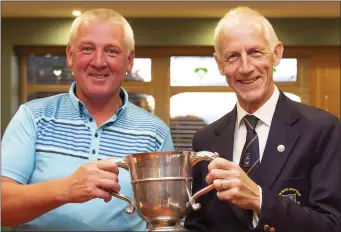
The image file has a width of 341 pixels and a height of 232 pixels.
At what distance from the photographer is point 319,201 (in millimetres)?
1572

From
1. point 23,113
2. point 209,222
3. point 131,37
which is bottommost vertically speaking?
point 209,222

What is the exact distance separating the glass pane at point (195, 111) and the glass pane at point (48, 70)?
3.73ft

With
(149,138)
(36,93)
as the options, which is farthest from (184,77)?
(149,138)

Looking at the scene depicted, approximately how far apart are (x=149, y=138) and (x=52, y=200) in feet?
1.28

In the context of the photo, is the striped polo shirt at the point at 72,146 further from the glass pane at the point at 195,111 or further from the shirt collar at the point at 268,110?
the glass pane at the point at 195,111

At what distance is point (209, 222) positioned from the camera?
1740mm

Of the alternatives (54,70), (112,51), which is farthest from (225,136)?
(54,70)

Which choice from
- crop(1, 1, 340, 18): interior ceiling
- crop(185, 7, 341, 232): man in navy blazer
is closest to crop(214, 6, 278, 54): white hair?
crop(185, 7, 341, 232): man in navy blazer

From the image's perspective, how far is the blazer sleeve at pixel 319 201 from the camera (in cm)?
151

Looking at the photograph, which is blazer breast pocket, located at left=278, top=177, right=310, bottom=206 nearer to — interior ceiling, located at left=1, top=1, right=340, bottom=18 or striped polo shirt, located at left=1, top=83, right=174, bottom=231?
striped polo shirt, located at left=1, top=83, right=174, bottom=231

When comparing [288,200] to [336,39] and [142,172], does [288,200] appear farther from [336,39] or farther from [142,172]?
[336,39]

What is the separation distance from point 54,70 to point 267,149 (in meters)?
5.80

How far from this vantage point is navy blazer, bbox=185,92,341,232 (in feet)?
4.99

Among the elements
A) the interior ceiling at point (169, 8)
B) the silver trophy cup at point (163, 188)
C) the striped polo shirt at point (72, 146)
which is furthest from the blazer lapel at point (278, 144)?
the interior ceiling at point (169, 8)
